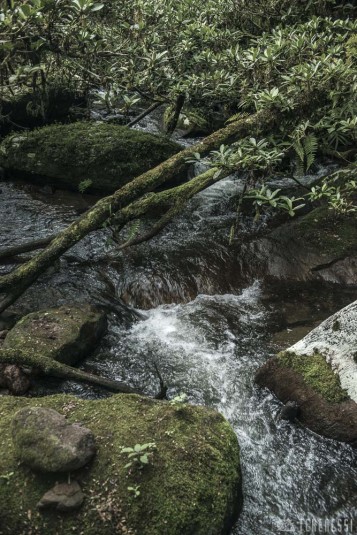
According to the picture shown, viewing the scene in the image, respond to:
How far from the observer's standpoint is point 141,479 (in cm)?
335

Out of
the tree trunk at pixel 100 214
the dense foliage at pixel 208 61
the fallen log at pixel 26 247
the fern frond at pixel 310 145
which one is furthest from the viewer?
the fallen log at pixel 26 247

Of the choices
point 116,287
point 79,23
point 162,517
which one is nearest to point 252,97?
point 79,23

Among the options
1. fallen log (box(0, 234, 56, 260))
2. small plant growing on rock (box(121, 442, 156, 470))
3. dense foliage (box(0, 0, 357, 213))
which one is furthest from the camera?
fallen log (box(0, 234, 56, 260))

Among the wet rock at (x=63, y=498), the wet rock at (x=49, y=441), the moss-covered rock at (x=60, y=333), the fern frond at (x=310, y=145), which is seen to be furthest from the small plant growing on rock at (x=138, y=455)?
the fern frond at (x=310, y=145)

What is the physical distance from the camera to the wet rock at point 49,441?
3188 mm

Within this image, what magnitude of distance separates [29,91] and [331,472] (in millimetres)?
9282

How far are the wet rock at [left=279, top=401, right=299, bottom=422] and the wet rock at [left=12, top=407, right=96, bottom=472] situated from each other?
228cm

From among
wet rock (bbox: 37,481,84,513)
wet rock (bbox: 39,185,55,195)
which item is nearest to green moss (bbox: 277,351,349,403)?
wet rock (bbox: 37,481,84,513)

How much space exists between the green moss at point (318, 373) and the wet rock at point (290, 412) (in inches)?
11.1

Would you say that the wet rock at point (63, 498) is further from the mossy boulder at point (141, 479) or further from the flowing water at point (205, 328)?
the flowing water at point (205, 328)

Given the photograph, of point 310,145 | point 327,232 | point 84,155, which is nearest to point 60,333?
point 310,145

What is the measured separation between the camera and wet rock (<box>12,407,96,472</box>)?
3188 mm

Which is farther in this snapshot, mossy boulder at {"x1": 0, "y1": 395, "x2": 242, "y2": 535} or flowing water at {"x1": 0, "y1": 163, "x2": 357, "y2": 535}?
flowing water at {"x1": 0, "y1": 163, "x2": 357, "y2": 535}

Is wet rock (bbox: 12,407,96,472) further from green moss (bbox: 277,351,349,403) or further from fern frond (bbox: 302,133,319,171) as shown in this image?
fern frond (bbox: 302,133,319,171)
